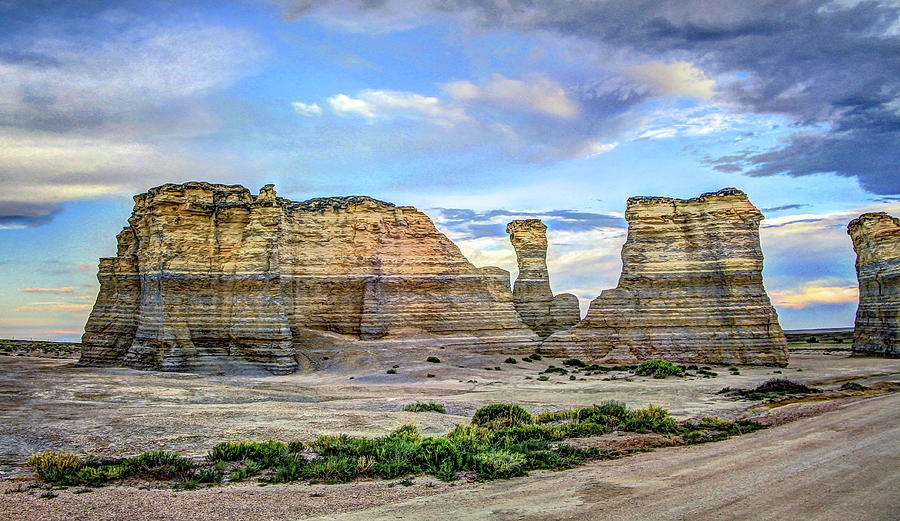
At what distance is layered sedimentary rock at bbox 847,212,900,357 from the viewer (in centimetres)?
4381

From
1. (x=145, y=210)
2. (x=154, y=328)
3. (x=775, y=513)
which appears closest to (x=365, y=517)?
(x=775, y=513)

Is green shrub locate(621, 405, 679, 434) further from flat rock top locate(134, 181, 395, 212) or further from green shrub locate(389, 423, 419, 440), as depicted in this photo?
flat rock top locate(134, 181, 395, 212)

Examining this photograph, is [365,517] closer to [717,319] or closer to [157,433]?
[157,433]

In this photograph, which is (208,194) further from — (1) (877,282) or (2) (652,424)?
(1) (877,282)

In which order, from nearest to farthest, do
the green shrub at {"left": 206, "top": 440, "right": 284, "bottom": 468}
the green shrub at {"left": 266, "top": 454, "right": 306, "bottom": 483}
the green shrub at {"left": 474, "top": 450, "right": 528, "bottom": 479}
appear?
the green shrub at {"left": 266, "top": 454, "right": 306, "bottom": 483}, the green shrub at {"left": 474, "top": 450, "right": 528, "bottom": 479}, the green shrub at {"left": 206, "top": 440, "right": 284, "bottom": 468}

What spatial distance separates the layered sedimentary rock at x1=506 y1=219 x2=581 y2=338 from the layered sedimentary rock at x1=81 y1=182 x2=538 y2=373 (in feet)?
36.5

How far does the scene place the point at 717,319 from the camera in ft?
121

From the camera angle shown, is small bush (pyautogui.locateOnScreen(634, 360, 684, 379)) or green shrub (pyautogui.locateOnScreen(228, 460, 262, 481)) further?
small bush (pyautogui.locateOnScreen(634, 360, 684, 379))

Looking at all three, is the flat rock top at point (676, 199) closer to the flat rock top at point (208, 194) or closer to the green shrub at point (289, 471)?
the flat rock top at point (208, 194)

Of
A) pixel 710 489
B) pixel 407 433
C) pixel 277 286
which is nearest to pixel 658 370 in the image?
pixel 407 433

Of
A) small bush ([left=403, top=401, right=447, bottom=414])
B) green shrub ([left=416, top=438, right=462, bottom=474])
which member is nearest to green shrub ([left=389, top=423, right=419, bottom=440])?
green shrub ([left=416, top=438, right=462, bottom=474])

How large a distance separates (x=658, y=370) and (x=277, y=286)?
70.7ft

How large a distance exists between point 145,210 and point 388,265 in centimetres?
1518

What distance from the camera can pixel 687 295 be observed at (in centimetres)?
3772
